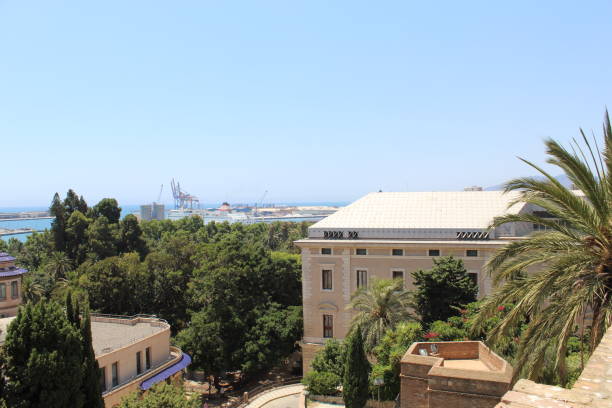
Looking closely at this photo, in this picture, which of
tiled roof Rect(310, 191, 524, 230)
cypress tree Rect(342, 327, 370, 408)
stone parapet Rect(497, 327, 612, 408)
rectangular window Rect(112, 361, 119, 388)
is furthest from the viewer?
tiled roof Rect(310, 191, 524, 230)

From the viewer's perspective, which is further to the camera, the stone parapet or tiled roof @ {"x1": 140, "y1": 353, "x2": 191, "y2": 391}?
tiled roof @ {"x1": 140, "y1": 353, "x2": 191, "y2": 391}

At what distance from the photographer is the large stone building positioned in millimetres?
29672

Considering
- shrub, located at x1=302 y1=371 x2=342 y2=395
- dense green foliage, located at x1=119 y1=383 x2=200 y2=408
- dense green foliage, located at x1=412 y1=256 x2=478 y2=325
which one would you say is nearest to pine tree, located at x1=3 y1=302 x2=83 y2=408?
dense green foliage, located at x1=119 y1=383 x2=200 y2=408

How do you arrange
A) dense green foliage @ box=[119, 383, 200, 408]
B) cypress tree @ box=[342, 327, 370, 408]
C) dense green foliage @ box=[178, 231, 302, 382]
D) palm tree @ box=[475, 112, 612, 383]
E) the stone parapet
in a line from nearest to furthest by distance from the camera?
1. the stone parapet
2. palm tree @ box=[475, 112, 612, 383]
3. dense green foliage @ box=[119, 383, 200, 408]
4. cypress tree @ box=[342, 327, 370, 408]
5. dense green foliage @ box=[178, 231, 302, 382]

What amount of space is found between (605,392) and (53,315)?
53.8 ft

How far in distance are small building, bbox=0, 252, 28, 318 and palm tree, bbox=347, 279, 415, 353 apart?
2159 cm

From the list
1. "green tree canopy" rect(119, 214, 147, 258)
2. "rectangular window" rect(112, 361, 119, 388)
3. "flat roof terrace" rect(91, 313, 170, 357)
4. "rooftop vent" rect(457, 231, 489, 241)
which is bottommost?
"rectangular window" rect(112, 361, 119, 388)

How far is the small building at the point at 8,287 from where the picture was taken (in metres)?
30.2

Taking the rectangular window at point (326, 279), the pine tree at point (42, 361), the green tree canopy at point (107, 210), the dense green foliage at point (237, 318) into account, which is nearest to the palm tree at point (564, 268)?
the pine tree at point (42, 361)

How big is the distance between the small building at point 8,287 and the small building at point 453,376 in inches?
1041

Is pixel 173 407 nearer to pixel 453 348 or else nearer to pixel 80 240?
pixel 453 348

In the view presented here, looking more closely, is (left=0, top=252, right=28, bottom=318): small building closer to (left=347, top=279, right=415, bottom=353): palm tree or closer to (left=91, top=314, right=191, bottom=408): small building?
(left=91, top=314, right=191, bottom=408): small building

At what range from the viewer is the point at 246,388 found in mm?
33625

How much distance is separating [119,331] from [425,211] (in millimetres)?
20738
